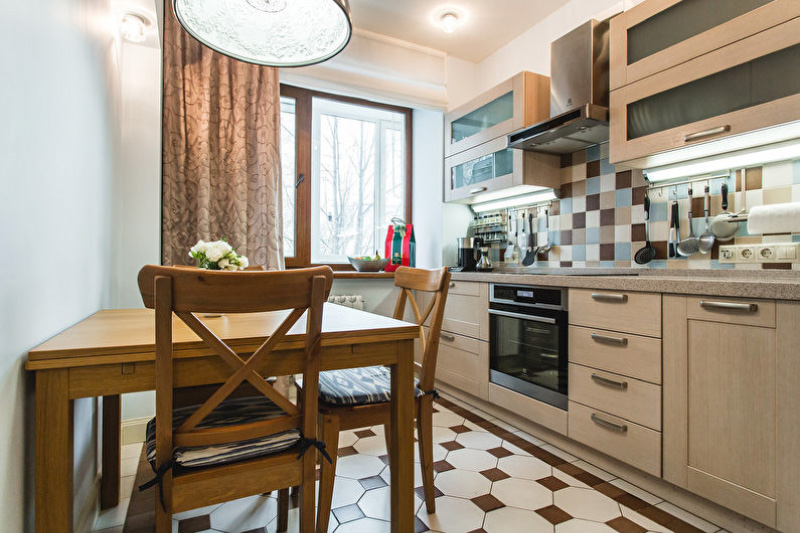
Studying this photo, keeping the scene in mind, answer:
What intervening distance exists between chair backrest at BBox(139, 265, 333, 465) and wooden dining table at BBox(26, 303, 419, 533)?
59mm

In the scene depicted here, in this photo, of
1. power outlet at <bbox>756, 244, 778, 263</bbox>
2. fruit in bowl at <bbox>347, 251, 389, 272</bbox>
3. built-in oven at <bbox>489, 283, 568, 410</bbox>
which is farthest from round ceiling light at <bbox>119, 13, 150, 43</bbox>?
power outlet at <bbox>756, 244, 778, 263</bbox>

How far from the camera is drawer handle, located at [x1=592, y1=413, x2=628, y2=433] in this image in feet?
5.76

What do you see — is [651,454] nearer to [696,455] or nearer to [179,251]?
[696,455]

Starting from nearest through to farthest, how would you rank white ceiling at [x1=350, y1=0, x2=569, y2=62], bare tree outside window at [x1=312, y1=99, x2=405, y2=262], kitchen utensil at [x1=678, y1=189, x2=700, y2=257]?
kitchen utensil at [x1=678, y1=189, x2=700, y2=257] → white ceiling at [x1=350, y1=0, x2=569, y2=62] → bare tree outside window at [x1=312, y1=99, x2=405, y2=262]

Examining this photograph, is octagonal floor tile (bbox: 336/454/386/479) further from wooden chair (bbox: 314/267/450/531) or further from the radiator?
the radiator

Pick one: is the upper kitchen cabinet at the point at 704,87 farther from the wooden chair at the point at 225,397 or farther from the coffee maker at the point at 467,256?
the wooden chair at the point at 225,397

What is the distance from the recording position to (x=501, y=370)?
97.0 inches

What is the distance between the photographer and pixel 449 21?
9.46 feet

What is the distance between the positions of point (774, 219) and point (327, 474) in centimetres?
196

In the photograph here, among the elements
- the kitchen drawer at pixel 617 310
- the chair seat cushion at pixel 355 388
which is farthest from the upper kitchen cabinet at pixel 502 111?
the chair seat cushion at pixel 355 388

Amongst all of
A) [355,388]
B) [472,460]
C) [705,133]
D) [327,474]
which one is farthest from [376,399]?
[705,133]

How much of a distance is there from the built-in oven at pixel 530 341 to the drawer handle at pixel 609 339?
0.18m

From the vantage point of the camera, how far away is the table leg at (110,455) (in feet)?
5.12

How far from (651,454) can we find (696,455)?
0.56 ft
